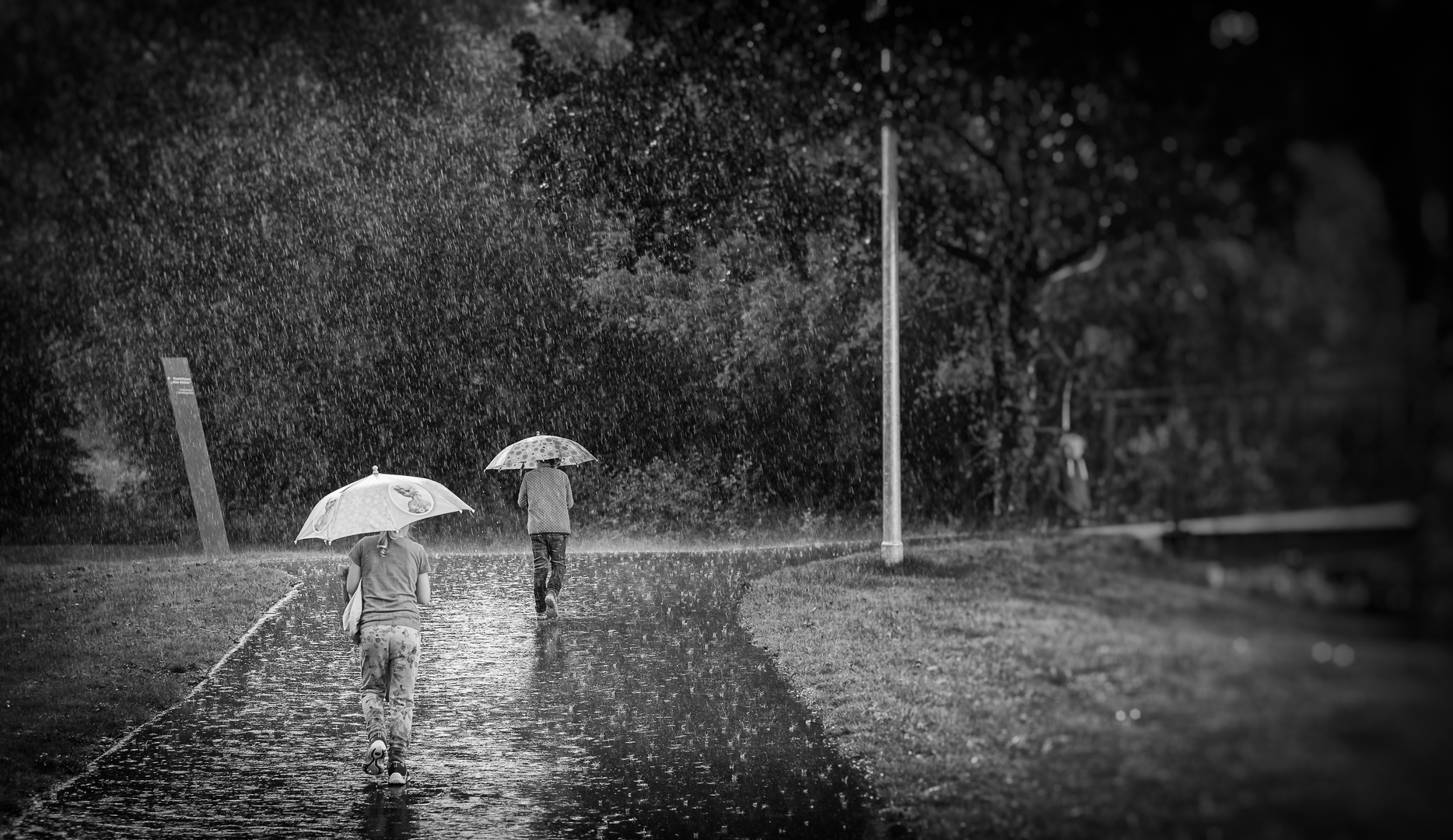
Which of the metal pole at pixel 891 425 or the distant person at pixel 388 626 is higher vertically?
the metal pole at pixel 891 425

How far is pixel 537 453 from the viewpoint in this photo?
15.2 meters

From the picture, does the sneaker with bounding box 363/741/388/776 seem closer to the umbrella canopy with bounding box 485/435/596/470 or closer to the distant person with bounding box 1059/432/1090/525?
the distant person with bounding box 1059/432/1090/525

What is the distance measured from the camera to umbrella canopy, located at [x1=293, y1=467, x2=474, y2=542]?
848 cm

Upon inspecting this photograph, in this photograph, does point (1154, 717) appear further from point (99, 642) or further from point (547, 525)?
point (99, 642)

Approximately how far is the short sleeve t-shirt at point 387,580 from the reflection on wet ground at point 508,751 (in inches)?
36.0

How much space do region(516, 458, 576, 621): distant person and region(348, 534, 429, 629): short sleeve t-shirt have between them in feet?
19.8

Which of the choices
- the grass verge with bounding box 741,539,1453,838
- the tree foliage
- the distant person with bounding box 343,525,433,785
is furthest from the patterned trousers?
the tree foliage

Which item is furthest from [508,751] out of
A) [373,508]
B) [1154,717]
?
[1154,717]

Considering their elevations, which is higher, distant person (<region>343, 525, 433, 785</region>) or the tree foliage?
the tree foliage

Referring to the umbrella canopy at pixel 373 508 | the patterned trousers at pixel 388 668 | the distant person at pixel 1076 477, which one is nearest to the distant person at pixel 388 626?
the patterned trousers at pixel 388 668

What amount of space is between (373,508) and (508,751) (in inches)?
68.1

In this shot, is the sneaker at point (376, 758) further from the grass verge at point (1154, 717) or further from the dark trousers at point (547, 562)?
the dark trousers at point (547, 562)

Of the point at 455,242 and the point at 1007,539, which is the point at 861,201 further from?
the point at 455,242

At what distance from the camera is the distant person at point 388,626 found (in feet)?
27.4
